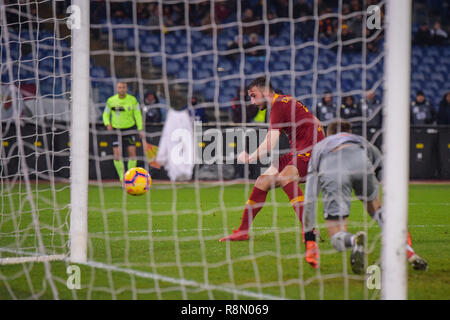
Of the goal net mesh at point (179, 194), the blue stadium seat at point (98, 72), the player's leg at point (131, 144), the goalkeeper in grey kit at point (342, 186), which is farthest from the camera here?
the blue stadium seat at point (98, 72)

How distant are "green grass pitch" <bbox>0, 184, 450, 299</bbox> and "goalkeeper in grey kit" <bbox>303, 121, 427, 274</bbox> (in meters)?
0.18

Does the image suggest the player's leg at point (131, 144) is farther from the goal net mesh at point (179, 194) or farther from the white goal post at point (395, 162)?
the white goal post at point (395, 162)

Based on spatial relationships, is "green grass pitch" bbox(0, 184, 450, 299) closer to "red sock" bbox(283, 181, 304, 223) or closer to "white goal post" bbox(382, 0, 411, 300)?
"red sock" bbox(283, 181, 304, 223)

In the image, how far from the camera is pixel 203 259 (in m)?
5.05

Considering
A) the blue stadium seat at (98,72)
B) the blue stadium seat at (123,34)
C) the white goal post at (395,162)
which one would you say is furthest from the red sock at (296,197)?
the blue stadium seat at (123,34)

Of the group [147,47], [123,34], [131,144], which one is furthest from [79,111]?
[123,34]

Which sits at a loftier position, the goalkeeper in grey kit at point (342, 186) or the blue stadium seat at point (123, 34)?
the blue stadium seat at point (123, 34)

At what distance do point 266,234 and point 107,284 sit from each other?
2720mm

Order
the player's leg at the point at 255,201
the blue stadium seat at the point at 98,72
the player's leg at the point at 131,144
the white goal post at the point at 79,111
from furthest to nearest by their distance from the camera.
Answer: the blue stadium seat at the point at 98,72 < the player's leg at the point at 131,144 < the player's leg at the point at 255,201 < the white goal post at the point at 79,111

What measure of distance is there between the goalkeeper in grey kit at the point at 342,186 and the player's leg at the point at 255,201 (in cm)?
104

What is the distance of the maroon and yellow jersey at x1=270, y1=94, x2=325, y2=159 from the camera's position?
18.7 ft

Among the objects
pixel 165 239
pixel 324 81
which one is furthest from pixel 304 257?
pixel 324 81

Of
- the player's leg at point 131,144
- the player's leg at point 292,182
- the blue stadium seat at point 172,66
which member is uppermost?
the blue stadium seat at point 172,66

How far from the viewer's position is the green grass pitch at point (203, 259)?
3949 mm
